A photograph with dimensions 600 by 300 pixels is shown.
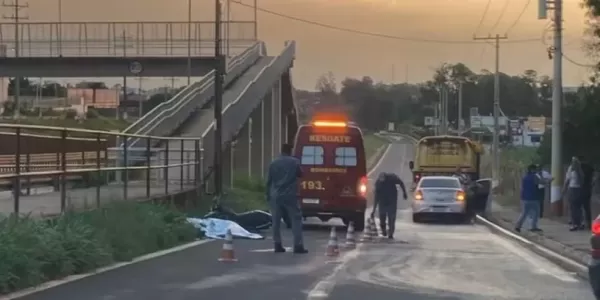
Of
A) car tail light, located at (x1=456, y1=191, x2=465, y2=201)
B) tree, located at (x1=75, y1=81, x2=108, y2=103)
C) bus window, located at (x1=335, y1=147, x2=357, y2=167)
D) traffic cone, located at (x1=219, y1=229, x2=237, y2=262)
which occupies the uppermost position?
tree, located at (x1=75, y1=81, x2=108, y2=103)

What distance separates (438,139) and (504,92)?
112 m

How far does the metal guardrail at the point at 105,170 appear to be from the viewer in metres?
16.3

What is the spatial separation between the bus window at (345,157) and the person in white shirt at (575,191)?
5410mm

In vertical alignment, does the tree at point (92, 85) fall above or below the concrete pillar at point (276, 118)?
above

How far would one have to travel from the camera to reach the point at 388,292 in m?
12.8

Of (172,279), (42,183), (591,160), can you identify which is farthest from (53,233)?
(591,160)

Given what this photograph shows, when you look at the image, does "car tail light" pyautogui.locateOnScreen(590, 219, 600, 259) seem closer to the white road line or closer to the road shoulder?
the road shoulder

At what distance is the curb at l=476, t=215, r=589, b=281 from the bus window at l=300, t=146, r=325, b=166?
17.2ft

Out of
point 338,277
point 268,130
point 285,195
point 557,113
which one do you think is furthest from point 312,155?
point 268,130

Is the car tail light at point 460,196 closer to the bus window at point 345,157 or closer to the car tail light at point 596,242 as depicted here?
the bus window at point 345,157

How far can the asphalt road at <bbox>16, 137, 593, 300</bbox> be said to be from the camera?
12353 millimetres

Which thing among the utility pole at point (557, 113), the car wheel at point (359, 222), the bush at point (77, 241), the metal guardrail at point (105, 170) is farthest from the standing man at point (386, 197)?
the utility pole at point (557, 113)

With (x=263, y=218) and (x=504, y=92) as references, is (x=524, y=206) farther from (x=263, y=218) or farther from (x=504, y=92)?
(x=504, y=92)

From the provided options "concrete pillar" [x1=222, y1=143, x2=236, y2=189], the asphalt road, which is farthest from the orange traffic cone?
"concrete pillar" [x1=222, y1=143, x2=236, y2=189]
